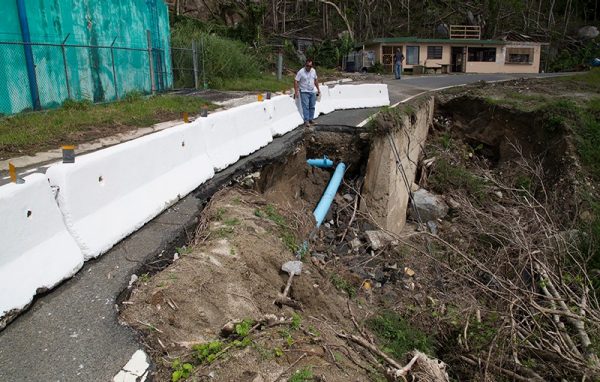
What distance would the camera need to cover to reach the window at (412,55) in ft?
131

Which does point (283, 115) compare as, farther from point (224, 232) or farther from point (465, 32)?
point (465, 32)

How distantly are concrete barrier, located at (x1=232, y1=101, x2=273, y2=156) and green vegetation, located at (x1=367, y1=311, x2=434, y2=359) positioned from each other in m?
3.85

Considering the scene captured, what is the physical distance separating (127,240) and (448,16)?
53611mm

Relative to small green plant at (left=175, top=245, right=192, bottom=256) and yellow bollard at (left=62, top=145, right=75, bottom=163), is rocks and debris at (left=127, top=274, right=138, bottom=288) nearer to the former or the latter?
small green plant at (left=175, top=245, right=192, bottom=256)

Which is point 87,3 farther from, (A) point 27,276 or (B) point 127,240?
(A) point 27,276

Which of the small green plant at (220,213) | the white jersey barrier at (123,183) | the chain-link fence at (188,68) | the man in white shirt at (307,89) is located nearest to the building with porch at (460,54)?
the chain-link fence at (188,68)

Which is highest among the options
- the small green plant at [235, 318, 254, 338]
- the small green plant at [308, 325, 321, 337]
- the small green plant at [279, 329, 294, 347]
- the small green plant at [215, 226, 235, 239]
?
the small green plant at [215, 226, 235, 239]

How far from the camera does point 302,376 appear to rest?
3.20 meters

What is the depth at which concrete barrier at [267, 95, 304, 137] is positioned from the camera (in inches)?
415

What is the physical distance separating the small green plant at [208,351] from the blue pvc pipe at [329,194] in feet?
18.8

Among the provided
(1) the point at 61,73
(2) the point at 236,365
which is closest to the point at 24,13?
(1) the point at 61,73

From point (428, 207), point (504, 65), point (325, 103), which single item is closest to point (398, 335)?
point (428, 207)

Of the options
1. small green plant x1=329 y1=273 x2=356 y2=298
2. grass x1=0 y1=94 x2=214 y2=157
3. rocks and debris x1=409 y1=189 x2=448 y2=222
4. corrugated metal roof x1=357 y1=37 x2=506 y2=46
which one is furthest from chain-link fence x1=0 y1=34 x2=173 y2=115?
corrugated metal roof x1=357 y1=37 x2=506 y2=46

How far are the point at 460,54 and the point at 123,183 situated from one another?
41306 mm
